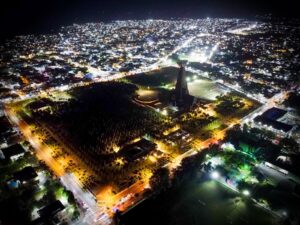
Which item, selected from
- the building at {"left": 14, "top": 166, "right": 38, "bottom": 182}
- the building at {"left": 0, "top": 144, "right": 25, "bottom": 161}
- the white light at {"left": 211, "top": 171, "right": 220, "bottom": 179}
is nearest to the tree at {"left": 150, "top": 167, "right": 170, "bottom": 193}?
the white light at {"left": 211, "top": 171, "right": 220, "bottom": 179}

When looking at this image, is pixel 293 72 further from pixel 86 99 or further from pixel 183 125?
pixel 86 99

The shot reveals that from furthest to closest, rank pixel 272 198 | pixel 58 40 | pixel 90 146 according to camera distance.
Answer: pixel 58 40 < pixel 90 146 < pixel 272 198

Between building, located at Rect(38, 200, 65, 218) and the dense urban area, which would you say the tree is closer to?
the dense urban area

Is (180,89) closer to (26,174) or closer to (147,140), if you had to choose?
(147,140)

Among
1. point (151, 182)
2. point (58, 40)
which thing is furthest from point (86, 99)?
point (58, 40)

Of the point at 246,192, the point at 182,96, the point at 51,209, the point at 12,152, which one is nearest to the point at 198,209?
the point at 246,192

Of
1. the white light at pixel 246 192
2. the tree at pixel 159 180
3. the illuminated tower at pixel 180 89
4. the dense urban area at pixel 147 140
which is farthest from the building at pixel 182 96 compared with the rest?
the white light at pixel 246 192
